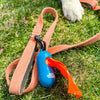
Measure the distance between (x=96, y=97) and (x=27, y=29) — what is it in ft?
4.00

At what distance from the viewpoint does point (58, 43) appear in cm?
211

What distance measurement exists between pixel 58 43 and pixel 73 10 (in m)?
0.54

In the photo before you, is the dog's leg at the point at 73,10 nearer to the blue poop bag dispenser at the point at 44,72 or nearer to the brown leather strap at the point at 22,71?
the brown leather strap at the point at 22,71

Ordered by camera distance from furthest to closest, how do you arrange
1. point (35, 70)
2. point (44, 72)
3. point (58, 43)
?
point (58, 43) < point (35, 70) < point (44, 72)

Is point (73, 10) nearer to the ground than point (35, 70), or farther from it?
farther from it

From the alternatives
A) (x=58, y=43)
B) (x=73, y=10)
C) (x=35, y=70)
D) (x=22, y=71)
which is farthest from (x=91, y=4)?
(x=22, y=71)

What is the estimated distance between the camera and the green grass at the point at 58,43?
1682 millimetres

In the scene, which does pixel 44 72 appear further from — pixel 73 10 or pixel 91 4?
pixel 91 4

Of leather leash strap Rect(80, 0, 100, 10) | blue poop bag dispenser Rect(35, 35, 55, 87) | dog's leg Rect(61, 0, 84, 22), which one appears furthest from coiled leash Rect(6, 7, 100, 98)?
leather leash strap Rect(80, 0, 100, 10)

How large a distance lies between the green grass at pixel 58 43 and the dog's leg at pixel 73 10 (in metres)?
0.07

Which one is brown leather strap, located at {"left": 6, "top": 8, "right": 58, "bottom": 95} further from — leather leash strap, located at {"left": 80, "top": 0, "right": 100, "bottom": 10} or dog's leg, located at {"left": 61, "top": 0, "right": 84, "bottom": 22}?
leather leash strap, located at {"left": 80, "top": 0, "right": 100, "bottom": 10}

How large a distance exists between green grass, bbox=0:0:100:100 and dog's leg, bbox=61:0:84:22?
66mm

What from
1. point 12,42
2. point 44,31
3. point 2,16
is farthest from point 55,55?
→ point 2,16

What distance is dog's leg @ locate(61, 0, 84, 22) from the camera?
91.3 inches
